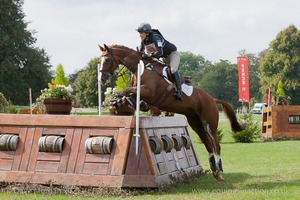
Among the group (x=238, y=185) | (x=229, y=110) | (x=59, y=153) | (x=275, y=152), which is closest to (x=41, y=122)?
(x=59, y=153)

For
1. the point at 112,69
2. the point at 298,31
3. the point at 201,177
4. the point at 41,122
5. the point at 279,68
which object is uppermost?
the point at 298,31

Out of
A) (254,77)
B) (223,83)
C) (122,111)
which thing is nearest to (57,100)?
(122,111)

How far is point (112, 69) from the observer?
26.7 feet

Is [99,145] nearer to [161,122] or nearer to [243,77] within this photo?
[161,122]

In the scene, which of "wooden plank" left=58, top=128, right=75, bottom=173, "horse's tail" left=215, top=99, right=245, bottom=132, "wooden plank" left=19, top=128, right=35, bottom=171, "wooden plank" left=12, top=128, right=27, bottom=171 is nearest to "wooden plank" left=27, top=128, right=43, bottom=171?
"wooden plank" left=19, top=128, right=35, bottom=171

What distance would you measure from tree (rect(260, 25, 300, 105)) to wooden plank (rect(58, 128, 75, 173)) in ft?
180

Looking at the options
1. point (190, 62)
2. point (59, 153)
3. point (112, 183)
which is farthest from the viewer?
point (190, 62)

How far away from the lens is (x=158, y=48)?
27.0 ft

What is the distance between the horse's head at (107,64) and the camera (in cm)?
805

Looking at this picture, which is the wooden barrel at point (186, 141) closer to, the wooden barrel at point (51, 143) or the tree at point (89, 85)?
the wooden barrel at point (51, 143)

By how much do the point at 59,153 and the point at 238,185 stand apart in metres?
2.83

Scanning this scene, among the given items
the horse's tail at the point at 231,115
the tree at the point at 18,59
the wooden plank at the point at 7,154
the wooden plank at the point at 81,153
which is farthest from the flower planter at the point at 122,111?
the tree at the point at 18,59

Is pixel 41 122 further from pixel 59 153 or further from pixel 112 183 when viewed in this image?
pixel 112 183

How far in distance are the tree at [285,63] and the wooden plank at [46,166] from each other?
55.1m
